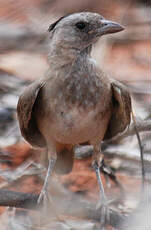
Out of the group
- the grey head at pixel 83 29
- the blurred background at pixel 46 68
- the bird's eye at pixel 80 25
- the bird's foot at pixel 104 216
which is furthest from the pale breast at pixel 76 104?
the blurred background at pixel 46 68

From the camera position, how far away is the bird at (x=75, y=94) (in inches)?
172

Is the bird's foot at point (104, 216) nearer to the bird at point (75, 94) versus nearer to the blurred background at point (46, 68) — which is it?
the bird at point (75, 94)

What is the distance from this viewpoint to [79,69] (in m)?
4.47

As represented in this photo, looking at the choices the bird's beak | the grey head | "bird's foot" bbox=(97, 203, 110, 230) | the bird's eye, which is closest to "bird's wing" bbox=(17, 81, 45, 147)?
the grey head

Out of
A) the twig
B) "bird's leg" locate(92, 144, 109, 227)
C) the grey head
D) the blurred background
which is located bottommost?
the blurred background

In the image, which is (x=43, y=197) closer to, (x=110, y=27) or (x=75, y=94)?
(x=75, y=94)

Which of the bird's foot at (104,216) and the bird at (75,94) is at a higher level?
the bird at (75,94)

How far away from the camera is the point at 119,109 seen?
467 cm

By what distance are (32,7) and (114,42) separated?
1465 millimetres

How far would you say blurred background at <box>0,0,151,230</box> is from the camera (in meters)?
5.67

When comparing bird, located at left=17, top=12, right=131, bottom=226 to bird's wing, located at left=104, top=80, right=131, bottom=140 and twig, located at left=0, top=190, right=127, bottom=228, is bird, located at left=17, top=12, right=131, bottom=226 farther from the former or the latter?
twig, located at left=0, top=190, right=127, bottom=228

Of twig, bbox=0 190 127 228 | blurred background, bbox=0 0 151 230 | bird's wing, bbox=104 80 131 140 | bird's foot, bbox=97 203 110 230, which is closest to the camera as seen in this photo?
twig, bbox=0 190 127 228

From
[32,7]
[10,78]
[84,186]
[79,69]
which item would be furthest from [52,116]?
[32,7]

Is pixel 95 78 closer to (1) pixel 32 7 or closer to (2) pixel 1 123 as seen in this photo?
(2) pixel 1 123
